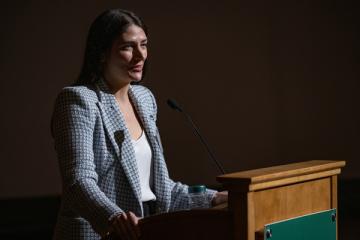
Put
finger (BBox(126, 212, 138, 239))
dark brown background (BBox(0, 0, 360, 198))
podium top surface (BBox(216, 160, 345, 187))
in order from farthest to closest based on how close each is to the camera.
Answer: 1. dark brown background (BBox(0, 0, 360, 198))
2. finger (BBox(126, 212, 138, 239))
3. podium top surface (BBox(216, 160, 345, 187))

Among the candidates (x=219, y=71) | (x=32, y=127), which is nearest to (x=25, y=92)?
(x=32, y=127)

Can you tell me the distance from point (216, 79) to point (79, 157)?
13.0ft

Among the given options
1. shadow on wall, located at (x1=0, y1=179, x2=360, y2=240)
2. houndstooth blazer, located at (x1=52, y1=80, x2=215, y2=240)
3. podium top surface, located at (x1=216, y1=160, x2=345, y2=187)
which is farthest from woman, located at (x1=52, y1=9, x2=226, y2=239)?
shadow on wall, located at (x1=0, y1=179, x2=360, y2=240)

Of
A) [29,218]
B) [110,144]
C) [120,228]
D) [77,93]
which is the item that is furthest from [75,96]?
[29,218]

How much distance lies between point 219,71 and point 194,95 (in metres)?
0.27

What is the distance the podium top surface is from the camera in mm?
1784

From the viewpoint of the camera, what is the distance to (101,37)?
2.38 meters

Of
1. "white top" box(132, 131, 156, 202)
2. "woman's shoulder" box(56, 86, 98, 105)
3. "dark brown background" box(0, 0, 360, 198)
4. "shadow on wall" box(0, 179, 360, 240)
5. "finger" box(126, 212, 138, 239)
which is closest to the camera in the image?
"finger" box(126, 212, 138, 239)

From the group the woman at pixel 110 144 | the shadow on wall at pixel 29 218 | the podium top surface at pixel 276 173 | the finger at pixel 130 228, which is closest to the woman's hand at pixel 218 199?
the woman at pixel 110 144

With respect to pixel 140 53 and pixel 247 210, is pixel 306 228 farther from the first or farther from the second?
pixel 140 53

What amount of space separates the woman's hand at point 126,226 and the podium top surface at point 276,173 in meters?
0.25

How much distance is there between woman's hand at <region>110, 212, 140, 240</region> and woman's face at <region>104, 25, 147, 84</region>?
0.54 metres

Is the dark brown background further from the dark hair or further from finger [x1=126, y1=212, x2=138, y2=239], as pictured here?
finger [x1=126, y1=212, x2=138, y2=239]

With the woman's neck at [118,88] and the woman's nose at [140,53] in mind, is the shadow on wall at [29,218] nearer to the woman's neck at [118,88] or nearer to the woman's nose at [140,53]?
the woman's neck at [118,88]
